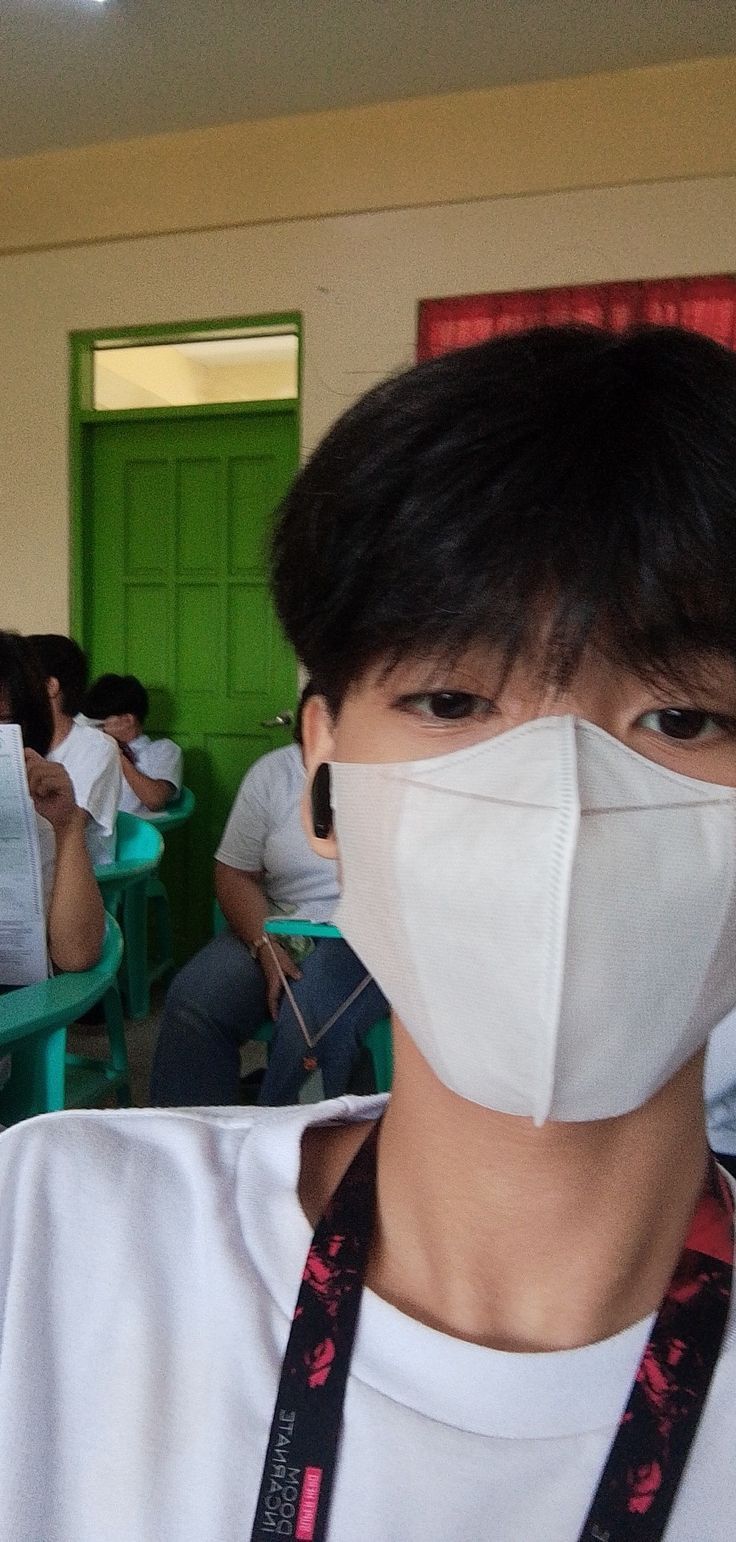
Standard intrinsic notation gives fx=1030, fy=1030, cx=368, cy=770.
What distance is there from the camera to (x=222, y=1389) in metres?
0.61

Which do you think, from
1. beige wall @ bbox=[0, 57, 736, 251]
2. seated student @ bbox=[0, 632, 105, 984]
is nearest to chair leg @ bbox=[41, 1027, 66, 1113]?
seated student @ bbox=[0, 632, 105, 984]

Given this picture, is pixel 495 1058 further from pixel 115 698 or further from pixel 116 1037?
pixel 115 698

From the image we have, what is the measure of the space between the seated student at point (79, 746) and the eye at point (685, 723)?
1935mm

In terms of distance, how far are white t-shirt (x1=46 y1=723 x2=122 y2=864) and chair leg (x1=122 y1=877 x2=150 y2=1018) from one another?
0.57m

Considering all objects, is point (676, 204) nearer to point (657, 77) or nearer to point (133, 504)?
Result: point (657, 77)

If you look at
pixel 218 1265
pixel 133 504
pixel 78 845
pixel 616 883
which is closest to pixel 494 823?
pixel 616 883

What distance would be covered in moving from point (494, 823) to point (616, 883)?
0.07 m

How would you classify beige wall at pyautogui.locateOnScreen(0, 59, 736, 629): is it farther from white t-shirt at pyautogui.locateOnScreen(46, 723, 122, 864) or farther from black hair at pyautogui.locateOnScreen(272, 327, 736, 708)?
black hair at pyautogui.locateOnScreen(272, 327, 736, 708)

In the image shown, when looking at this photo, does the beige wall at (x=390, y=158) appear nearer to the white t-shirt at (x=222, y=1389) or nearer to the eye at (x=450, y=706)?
the eye at (x=450, y=706)

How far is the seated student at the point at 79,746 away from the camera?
2467 mm

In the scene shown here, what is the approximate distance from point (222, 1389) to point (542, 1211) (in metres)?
0.22

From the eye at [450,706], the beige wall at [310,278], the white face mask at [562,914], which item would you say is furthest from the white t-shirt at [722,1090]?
the beige wall at [310,278]

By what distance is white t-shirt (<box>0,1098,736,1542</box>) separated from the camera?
573 millimetres

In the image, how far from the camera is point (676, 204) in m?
3.37
